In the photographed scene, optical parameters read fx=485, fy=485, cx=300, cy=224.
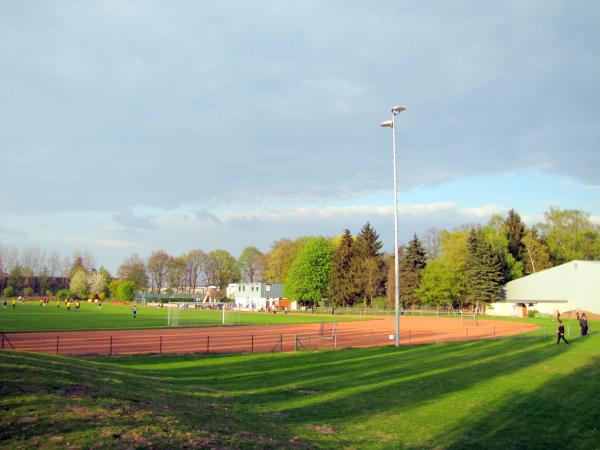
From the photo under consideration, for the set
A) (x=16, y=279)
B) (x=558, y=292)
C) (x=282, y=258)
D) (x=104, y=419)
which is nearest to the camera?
(x=104, y=419)

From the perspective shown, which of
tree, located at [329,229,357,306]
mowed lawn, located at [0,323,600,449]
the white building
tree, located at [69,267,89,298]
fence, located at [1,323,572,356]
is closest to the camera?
mowed lawn, located at [0,323,600,449]

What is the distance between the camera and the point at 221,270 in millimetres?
167375

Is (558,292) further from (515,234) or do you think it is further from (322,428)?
(322,428)

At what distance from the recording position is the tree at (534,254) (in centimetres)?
10081

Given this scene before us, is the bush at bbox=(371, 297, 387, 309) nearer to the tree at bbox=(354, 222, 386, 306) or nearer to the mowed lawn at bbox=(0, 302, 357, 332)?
the tree at bbox=(354, 222, 386, 306)

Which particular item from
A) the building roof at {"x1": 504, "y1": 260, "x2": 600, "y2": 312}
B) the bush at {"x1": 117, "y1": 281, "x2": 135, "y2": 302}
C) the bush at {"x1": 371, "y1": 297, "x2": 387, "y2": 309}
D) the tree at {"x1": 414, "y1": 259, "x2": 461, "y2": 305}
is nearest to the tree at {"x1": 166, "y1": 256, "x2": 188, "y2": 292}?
the bush at {"x1": 117, "y1": 281, "x2": 135, "y2": 302}

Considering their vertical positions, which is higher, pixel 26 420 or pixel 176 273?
pixel 176 273

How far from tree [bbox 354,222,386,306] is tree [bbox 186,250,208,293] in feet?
242

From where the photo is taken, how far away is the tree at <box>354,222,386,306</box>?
104 m

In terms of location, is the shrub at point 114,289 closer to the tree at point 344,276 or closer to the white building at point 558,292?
the tree at point 344,276

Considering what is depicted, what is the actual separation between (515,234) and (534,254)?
5699 mm

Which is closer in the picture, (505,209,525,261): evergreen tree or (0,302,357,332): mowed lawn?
(0,302,357,332): mowed lawn

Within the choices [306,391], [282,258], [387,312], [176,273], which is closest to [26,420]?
[306,391]

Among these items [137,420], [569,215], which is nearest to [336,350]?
[137,420]
